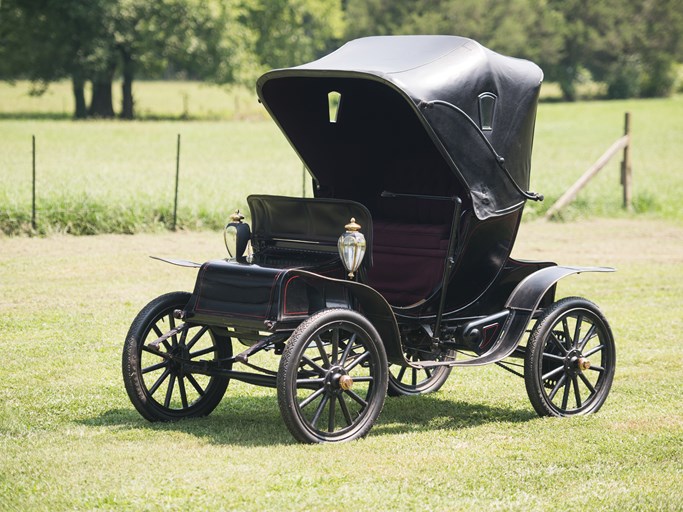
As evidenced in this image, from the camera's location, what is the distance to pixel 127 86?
47375 mm

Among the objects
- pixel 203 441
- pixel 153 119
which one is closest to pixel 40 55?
pixel 153 119

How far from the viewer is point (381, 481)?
240 inches

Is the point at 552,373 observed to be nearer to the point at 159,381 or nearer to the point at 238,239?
the point at 238,239

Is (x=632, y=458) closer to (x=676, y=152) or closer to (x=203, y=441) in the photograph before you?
(x=203, y=441)

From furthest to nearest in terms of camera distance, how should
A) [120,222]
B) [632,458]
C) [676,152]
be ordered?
[676,152] < [120,222] < [632,458]

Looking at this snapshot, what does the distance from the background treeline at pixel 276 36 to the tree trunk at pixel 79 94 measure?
0.15 ft

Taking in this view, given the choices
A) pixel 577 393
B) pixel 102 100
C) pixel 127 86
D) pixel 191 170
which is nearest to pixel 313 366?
pixel 577 393

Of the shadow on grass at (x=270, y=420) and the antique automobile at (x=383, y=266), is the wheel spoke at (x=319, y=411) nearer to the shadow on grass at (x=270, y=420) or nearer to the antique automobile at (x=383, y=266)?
the antique automobile at (x=383, y=266)

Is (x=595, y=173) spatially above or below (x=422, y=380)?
above

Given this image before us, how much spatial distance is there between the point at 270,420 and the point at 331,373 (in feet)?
3.52

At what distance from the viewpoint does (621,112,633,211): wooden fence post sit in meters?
21.3

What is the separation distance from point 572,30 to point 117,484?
76228 mm

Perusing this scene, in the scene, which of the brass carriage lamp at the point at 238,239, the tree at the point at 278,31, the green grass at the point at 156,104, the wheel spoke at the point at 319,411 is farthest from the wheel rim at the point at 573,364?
the tree at the point at 278,31

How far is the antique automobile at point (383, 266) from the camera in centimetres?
695
